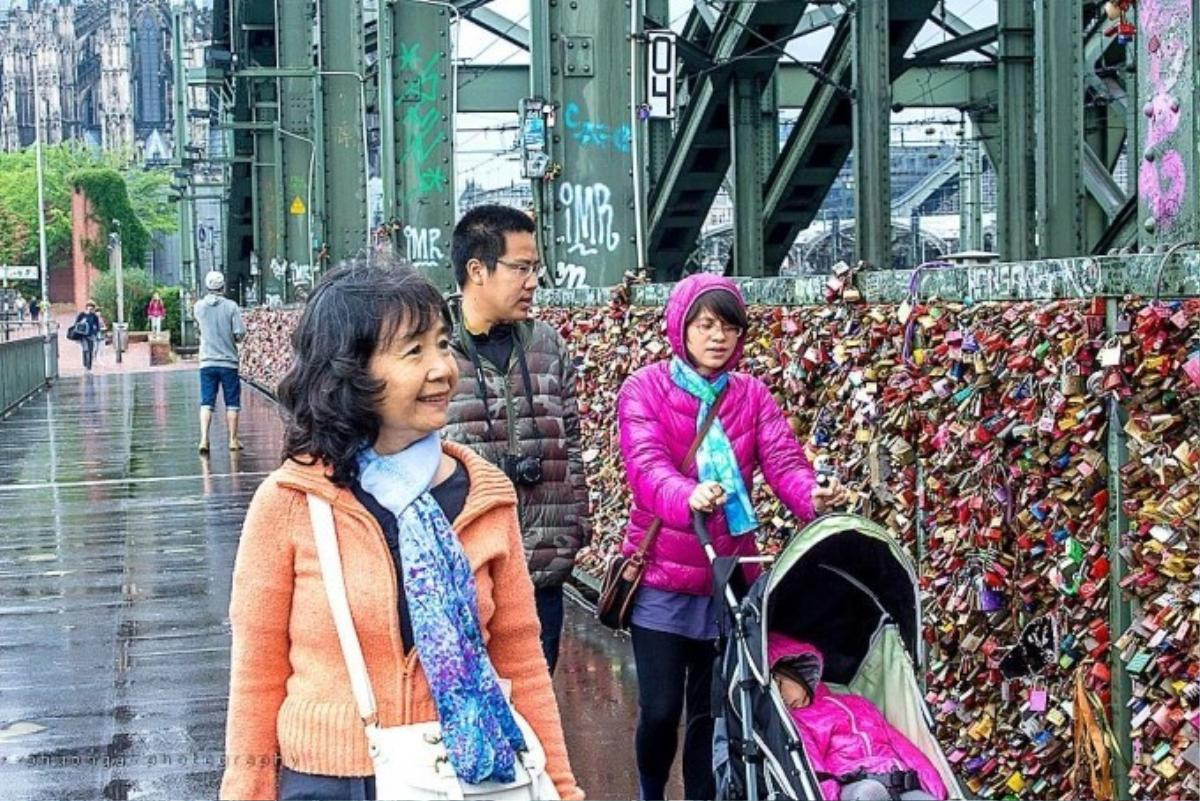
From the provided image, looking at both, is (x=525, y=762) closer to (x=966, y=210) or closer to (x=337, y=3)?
(x=337, y=3)

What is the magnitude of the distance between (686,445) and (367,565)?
256 cm

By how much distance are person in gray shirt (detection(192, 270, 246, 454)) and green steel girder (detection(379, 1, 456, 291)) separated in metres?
2.41

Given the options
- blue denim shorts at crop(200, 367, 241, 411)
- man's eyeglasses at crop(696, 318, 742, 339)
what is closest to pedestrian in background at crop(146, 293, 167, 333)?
blue denim shorts at crop(200, 367, 241, 411)

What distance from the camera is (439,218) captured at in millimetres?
20703

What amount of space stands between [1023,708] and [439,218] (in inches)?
584

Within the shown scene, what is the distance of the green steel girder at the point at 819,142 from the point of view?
2288 cm

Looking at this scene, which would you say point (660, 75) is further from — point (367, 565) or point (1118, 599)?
point (367, 565)

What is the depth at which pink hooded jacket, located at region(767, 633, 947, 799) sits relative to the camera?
4855 millimetres

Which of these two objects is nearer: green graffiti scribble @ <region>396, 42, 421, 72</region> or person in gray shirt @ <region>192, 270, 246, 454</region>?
green graffiti scribble @ <region>396, 42, 421, 72</region>

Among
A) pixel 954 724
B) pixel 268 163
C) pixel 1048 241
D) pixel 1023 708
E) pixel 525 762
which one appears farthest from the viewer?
pixel 268 163

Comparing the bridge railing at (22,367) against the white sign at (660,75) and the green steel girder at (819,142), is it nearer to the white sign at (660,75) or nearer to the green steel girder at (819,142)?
the green steel girder at (819,142)

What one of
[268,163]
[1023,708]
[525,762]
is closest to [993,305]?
[1023,708]

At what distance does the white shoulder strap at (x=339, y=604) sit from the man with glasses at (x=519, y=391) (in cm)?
237

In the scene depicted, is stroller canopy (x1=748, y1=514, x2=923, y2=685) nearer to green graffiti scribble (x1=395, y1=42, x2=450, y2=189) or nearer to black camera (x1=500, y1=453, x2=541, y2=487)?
black camera (x1=500, y1=453, x2=541, y2=487)
